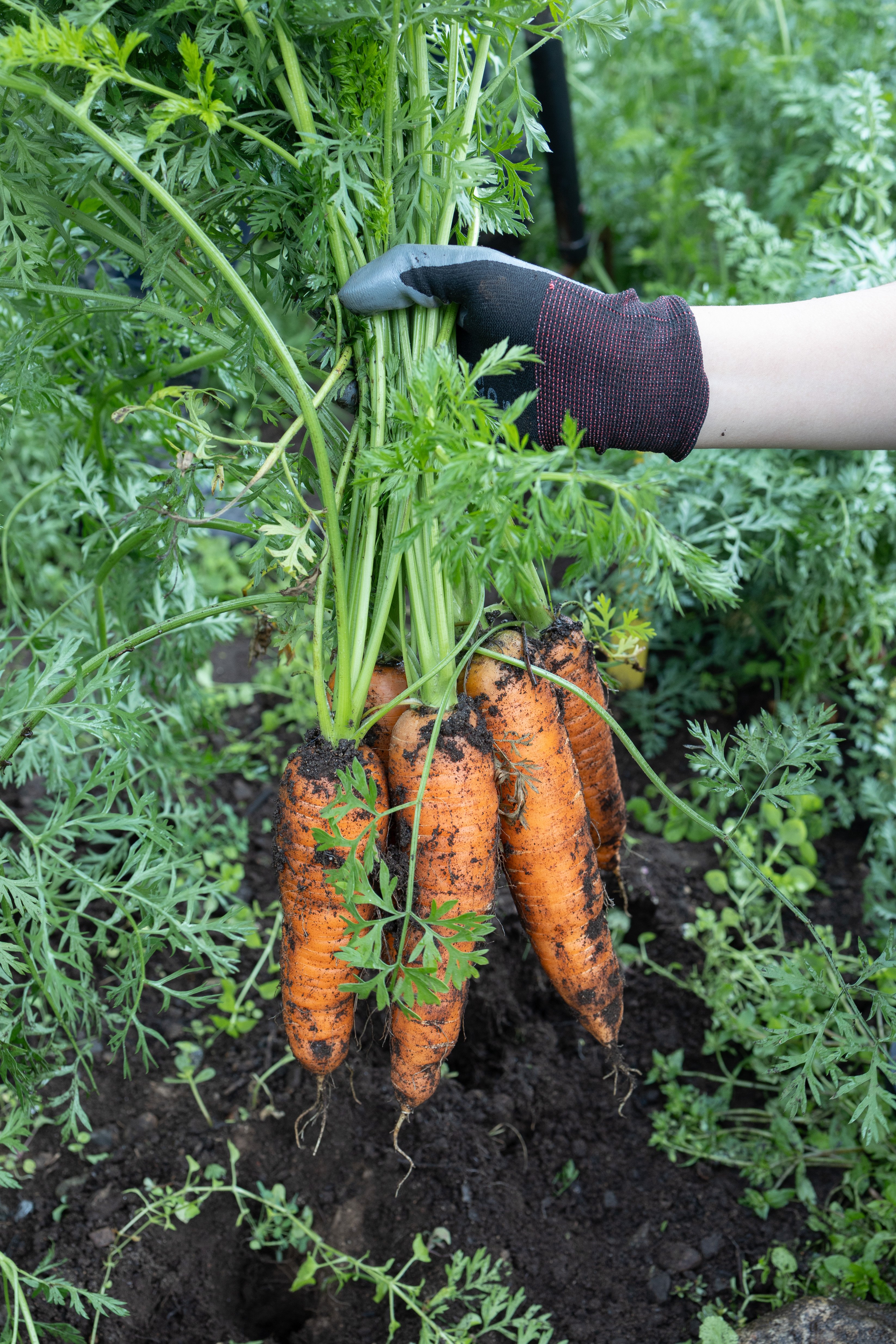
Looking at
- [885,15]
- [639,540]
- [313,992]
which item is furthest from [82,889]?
[885,15]

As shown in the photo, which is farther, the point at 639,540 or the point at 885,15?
the point at 885,15

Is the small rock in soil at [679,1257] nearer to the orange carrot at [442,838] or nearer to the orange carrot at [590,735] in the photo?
the orange carrot at [442,838]

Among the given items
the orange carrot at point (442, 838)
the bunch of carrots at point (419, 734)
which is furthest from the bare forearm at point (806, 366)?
the orange carrot at point (442, 838)

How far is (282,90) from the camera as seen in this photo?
4.03ft

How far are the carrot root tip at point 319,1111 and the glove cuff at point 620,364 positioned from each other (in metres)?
1.14

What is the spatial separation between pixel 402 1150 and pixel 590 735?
0.84 m

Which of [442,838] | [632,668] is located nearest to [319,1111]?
[442,838]

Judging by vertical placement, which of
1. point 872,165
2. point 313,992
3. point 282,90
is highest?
point 282,90

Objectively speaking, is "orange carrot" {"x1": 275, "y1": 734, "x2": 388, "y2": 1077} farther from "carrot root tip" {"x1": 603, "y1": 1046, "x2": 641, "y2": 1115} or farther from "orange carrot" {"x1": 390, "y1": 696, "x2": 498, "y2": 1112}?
"carrot root tip" {"x1": 603, "y1": 1046, "x2": 641, "y2": 1115}

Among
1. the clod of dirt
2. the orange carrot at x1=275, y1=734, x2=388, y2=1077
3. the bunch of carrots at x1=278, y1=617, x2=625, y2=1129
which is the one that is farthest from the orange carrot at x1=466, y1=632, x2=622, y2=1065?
the clod of dirt

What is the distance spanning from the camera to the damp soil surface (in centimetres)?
156

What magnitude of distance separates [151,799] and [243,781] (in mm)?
1088

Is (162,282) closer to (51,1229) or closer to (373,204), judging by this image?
(373,204)

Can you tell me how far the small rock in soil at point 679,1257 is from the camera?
157 cm
